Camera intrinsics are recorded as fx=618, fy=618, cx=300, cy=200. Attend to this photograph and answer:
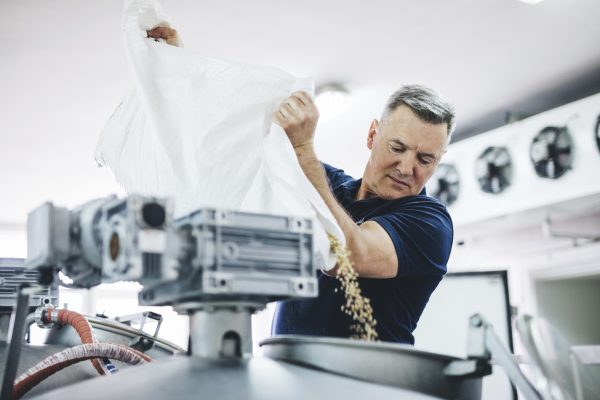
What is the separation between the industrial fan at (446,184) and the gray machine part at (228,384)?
12.1 ft

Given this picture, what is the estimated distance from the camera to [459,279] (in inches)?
155

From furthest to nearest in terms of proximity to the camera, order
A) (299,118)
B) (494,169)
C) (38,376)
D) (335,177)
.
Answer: (494,169)
(335,177)
(299,118)
(38,376)

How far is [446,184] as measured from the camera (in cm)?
428

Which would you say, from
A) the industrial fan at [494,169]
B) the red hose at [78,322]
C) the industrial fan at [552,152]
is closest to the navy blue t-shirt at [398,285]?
the red hose at [78,322]

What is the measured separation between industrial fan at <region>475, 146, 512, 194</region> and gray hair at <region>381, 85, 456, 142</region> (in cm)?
249

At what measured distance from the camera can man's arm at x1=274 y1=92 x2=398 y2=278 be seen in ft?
3.35

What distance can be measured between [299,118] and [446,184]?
3.42 m

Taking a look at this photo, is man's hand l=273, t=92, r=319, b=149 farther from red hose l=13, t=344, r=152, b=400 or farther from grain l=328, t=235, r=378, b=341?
red hose l=13, t=344, r=152, b=400

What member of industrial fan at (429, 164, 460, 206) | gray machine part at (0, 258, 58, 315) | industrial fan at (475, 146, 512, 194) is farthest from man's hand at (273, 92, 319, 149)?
industrial fan at (429, 164, 460, 206)

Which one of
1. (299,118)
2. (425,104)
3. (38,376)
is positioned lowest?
(38,376)

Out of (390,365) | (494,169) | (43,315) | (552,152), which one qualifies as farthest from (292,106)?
(494,169)

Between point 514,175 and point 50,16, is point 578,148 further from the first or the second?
point 50,16

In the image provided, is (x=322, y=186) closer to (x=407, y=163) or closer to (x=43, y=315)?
(x=407, y=163)

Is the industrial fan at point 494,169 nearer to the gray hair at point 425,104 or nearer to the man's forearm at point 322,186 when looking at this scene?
the gray hair at point 425,104
